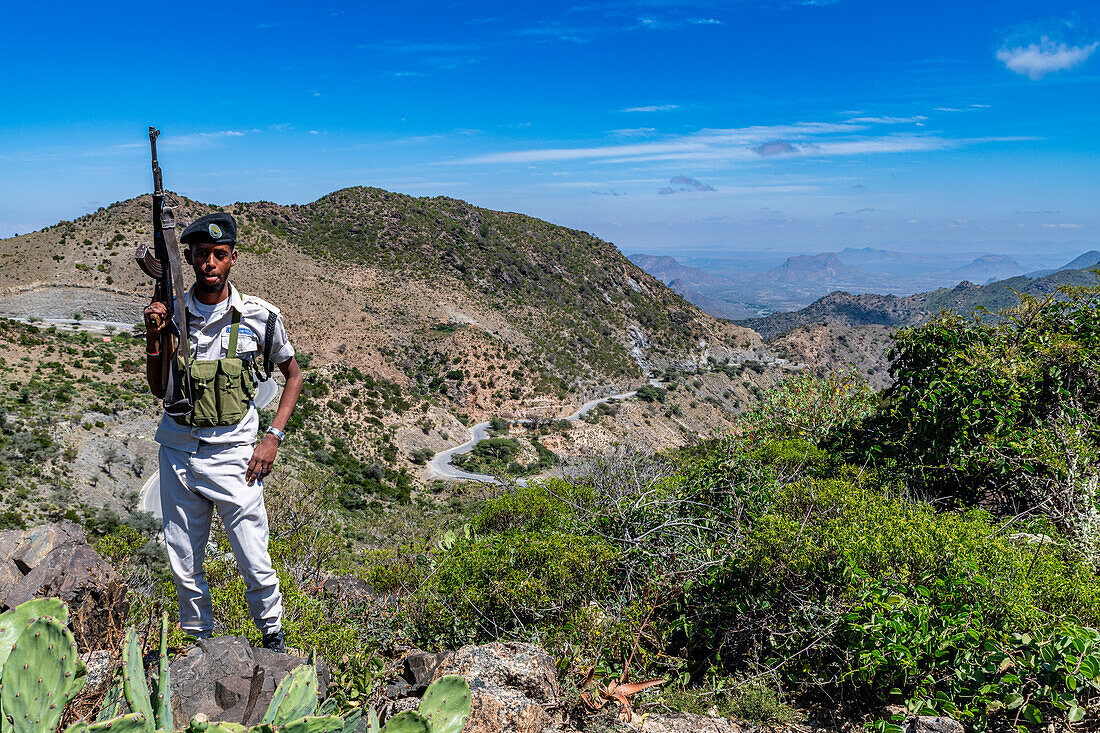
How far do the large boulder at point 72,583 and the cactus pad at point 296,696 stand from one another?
1644 mm

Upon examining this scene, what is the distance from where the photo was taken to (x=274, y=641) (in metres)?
3.11

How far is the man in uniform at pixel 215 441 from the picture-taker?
2834 mm

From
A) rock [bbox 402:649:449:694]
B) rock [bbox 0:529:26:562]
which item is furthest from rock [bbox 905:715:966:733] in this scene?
rock [bbox 0:529:26:562]

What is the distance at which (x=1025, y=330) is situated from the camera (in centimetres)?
563

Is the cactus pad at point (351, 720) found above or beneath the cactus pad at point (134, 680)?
beneath

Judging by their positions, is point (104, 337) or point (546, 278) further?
point (546, 278)

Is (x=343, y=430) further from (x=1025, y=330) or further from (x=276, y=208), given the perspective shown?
(x=276, y=208)

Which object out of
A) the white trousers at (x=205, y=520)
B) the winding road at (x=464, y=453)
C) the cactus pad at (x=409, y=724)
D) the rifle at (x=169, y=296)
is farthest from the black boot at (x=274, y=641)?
the winding road at (x=464, y=453)

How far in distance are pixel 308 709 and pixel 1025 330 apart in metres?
6.56

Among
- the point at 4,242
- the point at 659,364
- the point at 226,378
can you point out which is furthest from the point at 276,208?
the point at 226,378

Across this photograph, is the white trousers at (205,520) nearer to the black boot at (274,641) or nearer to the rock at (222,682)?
the black boot at (274,641)

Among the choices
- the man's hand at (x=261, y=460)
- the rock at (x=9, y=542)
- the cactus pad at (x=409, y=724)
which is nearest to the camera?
the cactus pad at (x=409, y=724)

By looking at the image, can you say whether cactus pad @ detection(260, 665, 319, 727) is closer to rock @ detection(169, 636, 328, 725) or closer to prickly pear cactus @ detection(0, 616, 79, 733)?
rock @ detection(169, 636, 328, 725)

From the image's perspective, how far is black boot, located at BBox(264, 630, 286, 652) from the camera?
3092 millimetres
